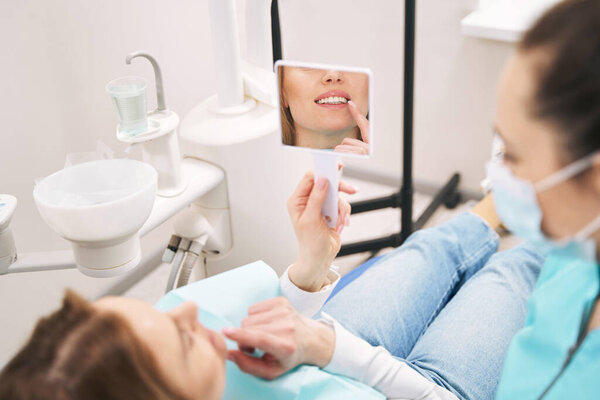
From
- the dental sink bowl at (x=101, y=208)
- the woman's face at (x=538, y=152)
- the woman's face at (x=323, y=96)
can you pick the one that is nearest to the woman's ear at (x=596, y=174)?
the woman's face at (x=538, y=152)

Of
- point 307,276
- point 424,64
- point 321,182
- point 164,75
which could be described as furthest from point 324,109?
point 424,64

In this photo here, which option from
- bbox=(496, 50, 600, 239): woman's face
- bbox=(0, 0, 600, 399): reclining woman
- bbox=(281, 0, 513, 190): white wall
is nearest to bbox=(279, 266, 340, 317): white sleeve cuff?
bbox=(0, 0, 600, 399): reclining woman

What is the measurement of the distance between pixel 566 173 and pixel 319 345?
0.48 metres

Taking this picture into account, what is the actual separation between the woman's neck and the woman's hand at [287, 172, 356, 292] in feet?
0.21

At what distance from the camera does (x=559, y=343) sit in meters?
0.78

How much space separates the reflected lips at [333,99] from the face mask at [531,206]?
0.27 meters

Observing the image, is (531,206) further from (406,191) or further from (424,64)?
(424,64)

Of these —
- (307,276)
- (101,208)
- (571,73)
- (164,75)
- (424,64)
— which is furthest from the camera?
(424,64)

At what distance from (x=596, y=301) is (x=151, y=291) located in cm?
153

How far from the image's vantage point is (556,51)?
614 mm

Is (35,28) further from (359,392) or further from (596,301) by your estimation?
(596,301)

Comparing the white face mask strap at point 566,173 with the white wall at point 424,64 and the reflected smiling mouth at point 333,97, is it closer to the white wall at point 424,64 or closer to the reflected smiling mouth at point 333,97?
the reflected smiling mouth at point 333,97

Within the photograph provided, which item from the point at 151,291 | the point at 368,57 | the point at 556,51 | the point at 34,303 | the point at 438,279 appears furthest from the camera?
the point at 368,57

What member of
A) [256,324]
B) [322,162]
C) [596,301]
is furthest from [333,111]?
[596,301]
